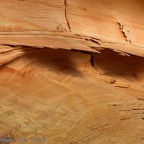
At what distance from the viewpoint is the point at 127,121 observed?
6.13 feet

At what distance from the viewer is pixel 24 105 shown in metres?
1.72

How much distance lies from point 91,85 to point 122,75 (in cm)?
74

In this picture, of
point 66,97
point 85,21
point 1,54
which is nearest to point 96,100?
point 66,97

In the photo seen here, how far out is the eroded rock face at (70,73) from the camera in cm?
166

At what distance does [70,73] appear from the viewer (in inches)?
88.0

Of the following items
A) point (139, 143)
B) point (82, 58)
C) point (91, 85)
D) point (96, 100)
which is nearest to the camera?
point (139, 143)

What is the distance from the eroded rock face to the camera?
166cm

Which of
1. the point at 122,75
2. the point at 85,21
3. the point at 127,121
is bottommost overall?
the point at 122,75

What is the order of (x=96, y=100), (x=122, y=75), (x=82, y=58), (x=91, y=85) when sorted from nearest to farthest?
1. (x=96, y=100)
2. (x=91, y=85)
3. (x=82, y=58)
4. (x=122, y=75)

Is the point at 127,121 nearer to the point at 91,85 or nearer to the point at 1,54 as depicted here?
the point at 91,85

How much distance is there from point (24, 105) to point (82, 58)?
865 millimetres

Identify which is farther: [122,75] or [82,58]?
[122,75]

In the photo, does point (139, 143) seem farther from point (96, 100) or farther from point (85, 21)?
point (85, 21)

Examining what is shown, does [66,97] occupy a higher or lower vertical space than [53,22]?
lower
